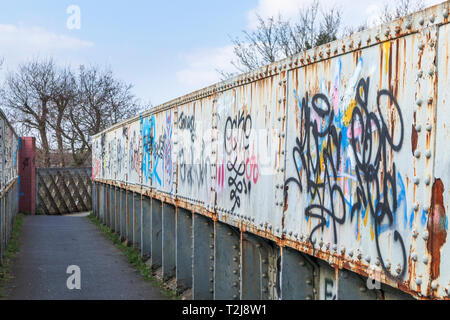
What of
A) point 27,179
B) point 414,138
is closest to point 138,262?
point 414,138

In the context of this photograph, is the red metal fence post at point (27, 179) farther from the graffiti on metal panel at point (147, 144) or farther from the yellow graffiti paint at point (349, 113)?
A: the yellow graffiti paint at point (349, 113)

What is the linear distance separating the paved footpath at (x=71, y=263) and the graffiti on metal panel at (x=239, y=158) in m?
3.53

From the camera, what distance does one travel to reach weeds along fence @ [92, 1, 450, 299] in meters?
2.67

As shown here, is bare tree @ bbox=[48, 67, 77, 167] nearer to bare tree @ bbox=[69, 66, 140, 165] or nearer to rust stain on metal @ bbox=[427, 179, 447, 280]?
bare tree @ bbox=[69, 66, 140, 165]

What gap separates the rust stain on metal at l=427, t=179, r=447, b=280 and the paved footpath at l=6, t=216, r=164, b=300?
6.42 metres

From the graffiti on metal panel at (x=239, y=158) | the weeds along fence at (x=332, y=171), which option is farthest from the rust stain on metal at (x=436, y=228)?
the graffiti on metal panel at (x=239, y=158)

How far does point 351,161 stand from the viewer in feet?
11.0

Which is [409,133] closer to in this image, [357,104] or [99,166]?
[357,104]

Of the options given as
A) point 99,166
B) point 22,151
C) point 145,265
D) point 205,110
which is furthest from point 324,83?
point 22,151

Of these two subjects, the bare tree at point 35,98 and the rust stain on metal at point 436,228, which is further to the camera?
the bare tree at point 35,98

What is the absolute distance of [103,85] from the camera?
4059cm

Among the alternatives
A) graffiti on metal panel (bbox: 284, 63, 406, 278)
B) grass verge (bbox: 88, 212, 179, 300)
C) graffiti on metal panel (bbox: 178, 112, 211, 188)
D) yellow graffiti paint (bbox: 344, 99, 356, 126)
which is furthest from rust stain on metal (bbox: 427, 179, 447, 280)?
grass verge (bbox: 88, 212, 179, 300)

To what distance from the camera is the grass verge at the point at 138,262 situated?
8611mm
